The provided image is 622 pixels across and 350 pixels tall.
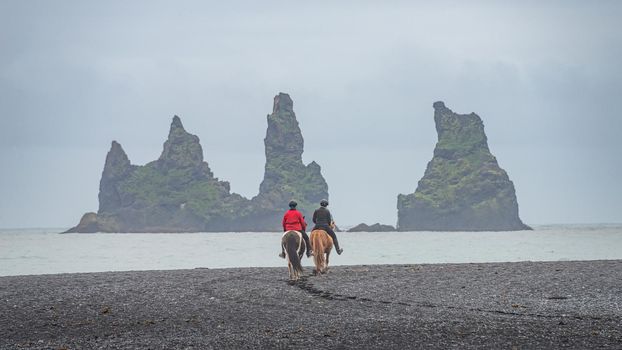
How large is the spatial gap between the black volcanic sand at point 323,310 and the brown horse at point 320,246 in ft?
3.78

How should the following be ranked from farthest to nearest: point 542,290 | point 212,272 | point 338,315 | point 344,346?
point 212,272, point 542,290, point 338,315, point 344,346

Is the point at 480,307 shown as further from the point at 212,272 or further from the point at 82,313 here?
the point at 212,272

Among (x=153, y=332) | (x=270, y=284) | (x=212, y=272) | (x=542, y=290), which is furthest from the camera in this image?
(x=212, y=272)

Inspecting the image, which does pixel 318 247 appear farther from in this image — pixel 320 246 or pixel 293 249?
pixel 293 249

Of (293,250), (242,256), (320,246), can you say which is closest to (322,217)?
(320,246)

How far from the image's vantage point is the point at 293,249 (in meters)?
31.0

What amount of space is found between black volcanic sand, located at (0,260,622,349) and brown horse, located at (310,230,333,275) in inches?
45.4

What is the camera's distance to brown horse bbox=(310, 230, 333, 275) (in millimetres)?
32438

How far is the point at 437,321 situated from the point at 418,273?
13140 millimetres

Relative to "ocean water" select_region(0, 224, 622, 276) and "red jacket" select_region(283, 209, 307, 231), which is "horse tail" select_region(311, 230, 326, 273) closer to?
"red jacket" select_region(283, 209, 307, 231)

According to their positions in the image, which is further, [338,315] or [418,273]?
[418,273]

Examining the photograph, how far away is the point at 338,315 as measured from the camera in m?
21.0

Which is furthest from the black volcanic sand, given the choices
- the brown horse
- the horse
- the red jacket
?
the red jacket

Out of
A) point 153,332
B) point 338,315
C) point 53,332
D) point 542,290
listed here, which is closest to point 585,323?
point 338,315
